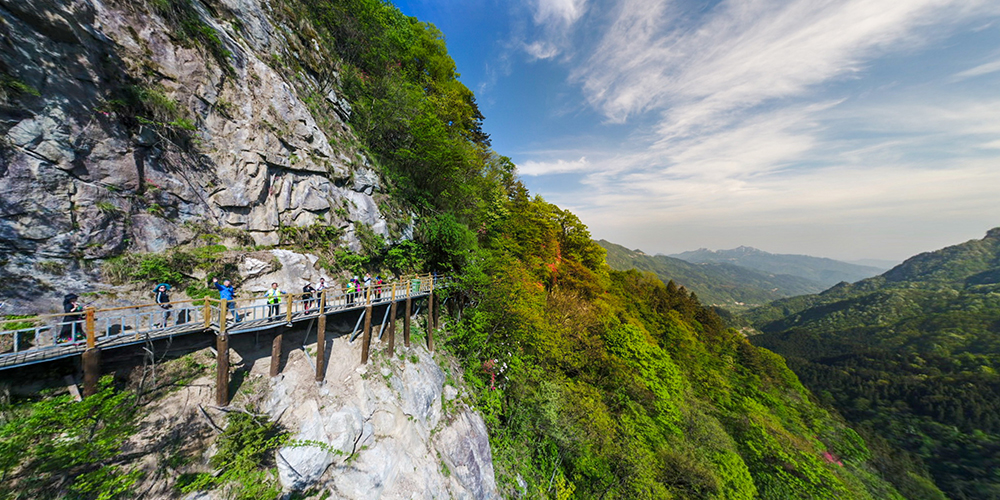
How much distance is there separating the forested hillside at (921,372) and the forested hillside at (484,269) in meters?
55.5

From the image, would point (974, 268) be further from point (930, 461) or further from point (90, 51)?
point (90, 51)

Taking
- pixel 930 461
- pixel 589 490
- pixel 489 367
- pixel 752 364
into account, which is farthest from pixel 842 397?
pixel 489 367

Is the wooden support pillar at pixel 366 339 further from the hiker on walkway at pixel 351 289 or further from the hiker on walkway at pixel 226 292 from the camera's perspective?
the hiker on walkway at pixel 226 292

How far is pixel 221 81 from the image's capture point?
444 inches

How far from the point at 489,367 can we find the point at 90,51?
18683 millimetres

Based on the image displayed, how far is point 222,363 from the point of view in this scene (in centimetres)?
767

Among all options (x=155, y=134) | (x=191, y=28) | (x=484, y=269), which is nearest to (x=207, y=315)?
(x=155, y=134)

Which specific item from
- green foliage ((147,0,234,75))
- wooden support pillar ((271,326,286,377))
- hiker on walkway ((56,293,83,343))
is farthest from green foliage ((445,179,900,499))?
green foliage ((147,0,234,75))

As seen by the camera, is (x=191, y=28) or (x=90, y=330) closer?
(x=90, y=330)

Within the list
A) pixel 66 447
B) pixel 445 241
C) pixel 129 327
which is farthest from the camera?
pixel 445 241

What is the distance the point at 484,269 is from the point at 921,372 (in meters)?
125

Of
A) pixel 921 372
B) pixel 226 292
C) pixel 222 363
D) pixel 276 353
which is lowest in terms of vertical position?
pixel 921 372

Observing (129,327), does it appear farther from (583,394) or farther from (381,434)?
(583,394)

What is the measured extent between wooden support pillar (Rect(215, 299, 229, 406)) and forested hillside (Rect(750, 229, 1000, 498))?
8742cm
